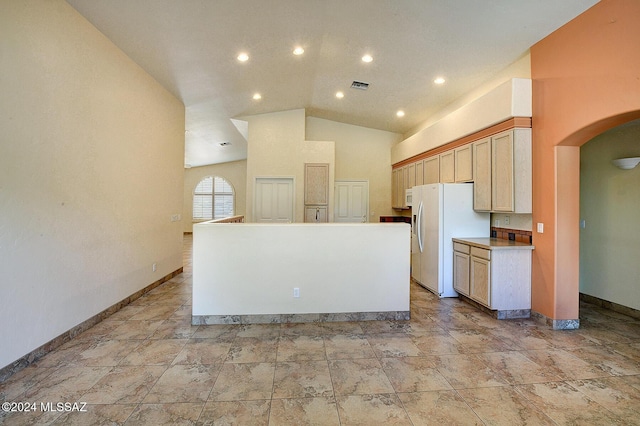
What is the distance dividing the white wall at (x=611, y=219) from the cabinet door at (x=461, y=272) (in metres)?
1.77

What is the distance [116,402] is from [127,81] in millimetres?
3675

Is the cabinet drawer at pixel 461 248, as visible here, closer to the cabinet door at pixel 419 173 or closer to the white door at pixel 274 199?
the cabinet door at pixel 419 173

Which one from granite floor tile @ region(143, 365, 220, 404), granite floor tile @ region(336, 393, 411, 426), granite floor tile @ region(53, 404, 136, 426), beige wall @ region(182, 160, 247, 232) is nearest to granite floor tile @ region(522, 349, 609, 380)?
granite floor tile @ region(336, 393, 411, 426)

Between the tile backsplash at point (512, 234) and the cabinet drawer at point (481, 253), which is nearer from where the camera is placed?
the cabinet drawer at point (481, 253)

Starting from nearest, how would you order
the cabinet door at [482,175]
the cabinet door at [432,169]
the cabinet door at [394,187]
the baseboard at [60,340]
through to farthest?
the baseboard at [60,340] < the cabinet door at [482,175] < the cabinet door at [432,169] < the cabinet door at [394,187]

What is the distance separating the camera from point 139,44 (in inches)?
137

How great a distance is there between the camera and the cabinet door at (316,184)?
22.5 ft

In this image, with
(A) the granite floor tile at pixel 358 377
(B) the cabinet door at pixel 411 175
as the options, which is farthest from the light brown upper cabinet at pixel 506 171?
(A) the granite floor tile at pixel 358 377

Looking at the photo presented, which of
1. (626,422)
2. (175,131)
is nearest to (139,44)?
(175,131)

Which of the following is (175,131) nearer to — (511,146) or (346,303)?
(346,303)

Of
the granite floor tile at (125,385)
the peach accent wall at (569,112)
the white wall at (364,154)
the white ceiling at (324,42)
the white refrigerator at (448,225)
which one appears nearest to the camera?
the granite floor tile at (125,385)

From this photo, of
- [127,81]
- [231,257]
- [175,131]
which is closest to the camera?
[231,257]

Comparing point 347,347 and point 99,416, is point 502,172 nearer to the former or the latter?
point 347,347

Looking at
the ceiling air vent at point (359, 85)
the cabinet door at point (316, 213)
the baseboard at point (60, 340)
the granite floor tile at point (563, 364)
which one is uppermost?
the ceiling air vent at point (359, 85)
